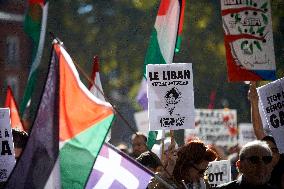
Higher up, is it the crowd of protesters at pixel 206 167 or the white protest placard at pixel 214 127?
the crowd of protesters at pixel 206 167

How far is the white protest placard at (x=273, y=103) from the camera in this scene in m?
7.37

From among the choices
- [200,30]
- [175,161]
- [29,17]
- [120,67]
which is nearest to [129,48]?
[120,67]

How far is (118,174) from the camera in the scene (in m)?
6.31

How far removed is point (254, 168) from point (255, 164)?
0.03m

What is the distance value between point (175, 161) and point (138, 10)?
97.9ft

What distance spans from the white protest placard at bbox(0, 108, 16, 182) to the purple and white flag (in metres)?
0.65

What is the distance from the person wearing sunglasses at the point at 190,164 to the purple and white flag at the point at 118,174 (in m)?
0.26

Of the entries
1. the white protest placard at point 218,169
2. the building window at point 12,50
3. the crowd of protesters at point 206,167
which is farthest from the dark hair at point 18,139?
the building window at point 12,50

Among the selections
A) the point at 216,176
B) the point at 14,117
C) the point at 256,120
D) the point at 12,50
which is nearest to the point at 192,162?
the point at 256,120

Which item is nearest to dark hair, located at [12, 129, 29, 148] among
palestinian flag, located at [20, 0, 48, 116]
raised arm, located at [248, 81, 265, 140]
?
raised arm, located at [248, 81, 265, 140]

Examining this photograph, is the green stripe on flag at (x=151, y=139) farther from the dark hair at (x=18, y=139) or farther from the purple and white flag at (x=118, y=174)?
the purple and white flag at (x=118, y=174)

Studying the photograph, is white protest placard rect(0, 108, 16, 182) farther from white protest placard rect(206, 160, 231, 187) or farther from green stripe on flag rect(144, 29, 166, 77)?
green stripe on flag rect(144, 29, 166, 77)

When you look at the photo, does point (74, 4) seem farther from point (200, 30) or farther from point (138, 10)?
point (200, 30)

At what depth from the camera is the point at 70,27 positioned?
128 feet
